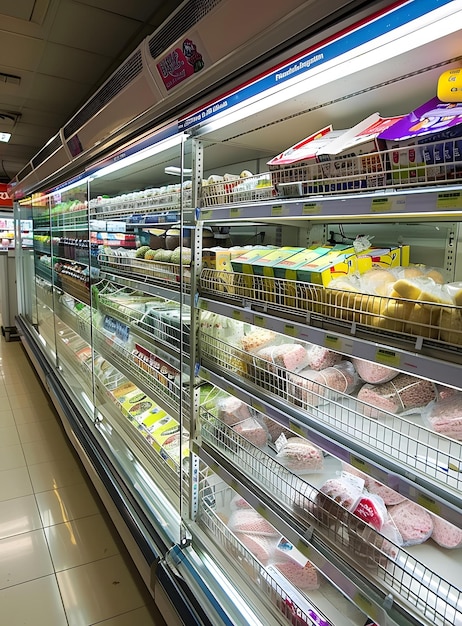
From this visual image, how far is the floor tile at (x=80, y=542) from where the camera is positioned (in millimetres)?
2102

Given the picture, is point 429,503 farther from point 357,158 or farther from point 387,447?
point 357,158

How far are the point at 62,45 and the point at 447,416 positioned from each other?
12.4 feet

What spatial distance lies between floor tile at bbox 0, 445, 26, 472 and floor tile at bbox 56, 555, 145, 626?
119cm

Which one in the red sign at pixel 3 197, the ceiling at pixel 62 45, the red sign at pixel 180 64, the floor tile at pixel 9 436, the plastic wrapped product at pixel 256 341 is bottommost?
the floor tile at pixel 9 436

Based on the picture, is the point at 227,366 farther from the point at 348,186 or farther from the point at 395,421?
the point at 348,186

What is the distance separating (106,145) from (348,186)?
1566 mm

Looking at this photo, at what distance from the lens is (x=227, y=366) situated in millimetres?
1597

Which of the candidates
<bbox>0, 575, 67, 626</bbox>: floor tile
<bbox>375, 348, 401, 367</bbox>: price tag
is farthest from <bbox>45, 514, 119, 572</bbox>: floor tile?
<bbox>375, 348, 401, 367</bbox>: price tag

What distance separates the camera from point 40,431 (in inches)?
137

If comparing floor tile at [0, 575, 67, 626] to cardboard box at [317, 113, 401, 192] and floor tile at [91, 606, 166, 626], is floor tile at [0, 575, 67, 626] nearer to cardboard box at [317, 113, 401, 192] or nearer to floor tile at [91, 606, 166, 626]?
floor tile at [91, 606, 166, 626]

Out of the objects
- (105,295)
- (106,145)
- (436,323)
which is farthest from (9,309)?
(436,323)

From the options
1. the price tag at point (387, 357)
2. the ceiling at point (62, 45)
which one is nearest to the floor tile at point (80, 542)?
the price tag at point (387, 357)

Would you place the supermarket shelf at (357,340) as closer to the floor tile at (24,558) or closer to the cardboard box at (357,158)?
the cardboard box at (357,158)

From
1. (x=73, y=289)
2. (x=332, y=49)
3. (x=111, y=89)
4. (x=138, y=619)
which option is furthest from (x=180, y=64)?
(x=73, y=289)
